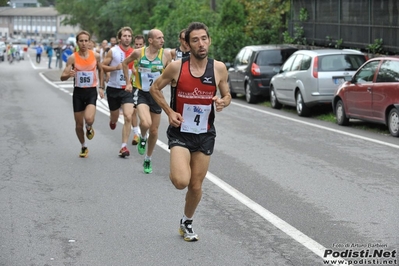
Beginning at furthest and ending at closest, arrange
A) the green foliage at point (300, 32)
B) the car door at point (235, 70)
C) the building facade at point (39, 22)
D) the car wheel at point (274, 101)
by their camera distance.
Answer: the building facade at point (39, 22) < the green foliage at point (300, 32) < the car door at point (235, 70) < the car wheel at point (274, 101)

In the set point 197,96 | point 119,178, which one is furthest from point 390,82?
point 197,96

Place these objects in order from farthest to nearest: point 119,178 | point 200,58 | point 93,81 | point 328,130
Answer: point 328,130 < point 93,81 < point 119,178 < point 200,58

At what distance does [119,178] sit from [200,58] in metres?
4.05

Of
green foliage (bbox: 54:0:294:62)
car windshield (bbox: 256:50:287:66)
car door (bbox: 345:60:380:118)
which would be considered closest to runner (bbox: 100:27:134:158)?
car door (bbox: 345:60:380:118)

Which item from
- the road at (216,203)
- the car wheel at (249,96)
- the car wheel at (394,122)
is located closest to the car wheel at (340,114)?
the road at (216,203)

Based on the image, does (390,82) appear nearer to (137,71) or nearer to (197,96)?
(137,71)

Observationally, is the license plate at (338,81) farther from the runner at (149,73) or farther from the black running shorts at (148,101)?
the black running shorts at (148,101)

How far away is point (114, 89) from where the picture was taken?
13938 mm

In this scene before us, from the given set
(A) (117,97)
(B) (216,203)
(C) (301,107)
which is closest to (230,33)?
(C) (301,107)

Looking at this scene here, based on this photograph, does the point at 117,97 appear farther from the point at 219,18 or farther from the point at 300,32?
the point at 219,18

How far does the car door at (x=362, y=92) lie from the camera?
1701 cm

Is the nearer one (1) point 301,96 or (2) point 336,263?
(2) point 336,263

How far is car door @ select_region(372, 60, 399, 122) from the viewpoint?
52.5 ft

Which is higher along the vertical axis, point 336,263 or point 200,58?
point 200,58
